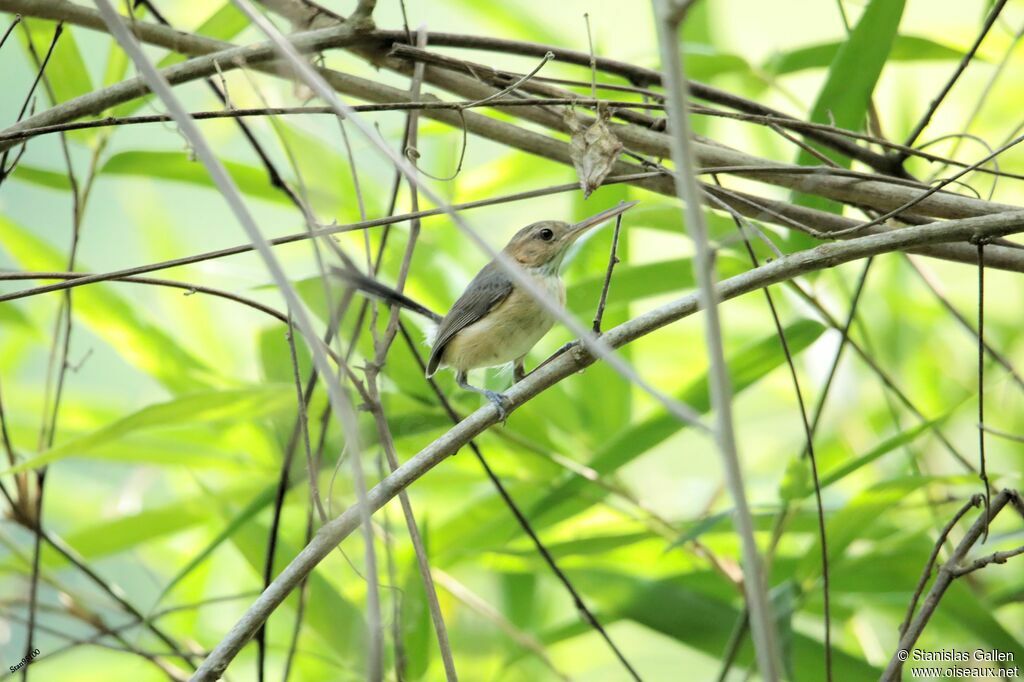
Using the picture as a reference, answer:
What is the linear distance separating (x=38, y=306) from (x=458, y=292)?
1.85 metres

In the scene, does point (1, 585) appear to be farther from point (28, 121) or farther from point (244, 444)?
point (28, 121)

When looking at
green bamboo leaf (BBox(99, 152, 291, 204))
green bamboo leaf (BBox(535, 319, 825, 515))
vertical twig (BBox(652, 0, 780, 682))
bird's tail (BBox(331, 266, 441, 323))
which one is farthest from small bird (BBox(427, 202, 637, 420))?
vertical twig (BBox(652, 0, 780, 682))

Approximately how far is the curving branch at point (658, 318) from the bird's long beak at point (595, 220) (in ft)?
1.52

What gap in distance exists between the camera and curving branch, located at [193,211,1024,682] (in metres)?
1.37

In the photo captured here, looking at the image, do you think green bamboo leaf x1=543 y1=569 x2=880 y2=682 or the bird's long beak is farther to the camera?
green bamboo leaf x1=543 y1=569 x2=880 y2=682

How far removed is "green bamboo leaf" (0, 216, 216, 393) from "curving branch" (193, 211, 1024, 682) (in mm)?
1475

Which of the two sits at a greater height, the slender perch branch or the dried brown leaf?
the dried brown leaf

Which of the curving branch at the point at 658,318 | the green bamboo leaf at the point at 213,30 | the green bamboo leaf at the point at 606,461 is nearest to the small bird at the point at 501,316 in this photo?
the green bamboo leaf at the point at 606,461

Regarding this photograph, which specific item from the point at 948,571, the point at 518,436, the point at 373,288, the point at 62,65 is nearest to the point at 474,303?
the point at 518,436

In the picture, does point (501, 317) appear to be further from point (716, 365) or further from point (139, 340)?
point (716, 365)

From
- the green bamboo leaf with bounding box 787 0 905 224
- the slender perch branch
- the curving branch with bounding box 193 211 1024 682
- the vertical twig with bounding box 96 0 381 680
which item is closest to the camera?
the vertical twig with bounding box 96 0 381 680

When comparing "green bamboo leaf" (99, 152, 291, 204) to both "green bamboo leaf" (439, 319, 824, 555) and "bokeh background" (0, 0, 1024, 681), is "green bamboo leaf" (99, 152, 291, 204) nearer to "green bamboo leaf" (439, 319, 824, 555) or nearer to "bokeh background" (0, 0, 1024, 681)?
"bokeh background" (0, 0, 1024, 681)

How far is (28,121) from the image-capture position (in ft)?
6.23

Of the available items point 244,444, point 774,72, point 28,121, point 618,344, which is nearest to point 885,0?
point 774,72
